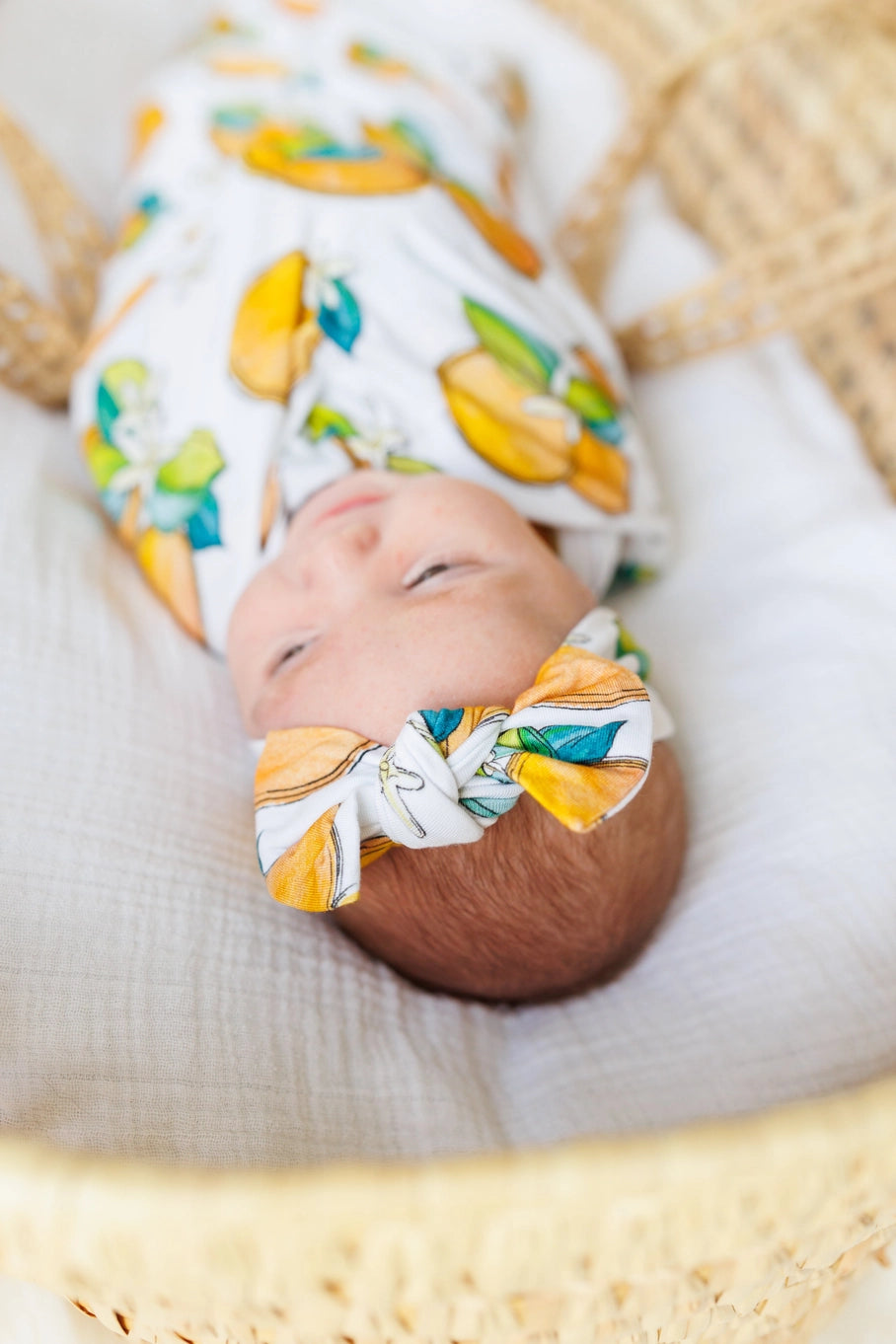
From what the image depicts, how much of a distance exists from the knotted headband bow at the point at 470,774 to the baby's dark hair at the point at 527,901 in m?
0.04

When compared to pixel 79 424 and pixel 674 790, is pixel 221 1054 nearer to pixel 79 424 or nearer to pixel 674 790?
pixel 674 790

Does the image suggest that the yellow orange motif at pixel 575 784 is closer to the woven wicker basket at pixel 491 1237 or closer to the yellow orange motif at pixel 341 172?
the woven wicker basket at pixel 491 1237

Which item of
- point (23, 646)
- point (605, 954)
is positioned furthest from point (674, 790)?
point (23, 646)

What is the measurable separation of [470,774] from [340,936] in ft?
0.65

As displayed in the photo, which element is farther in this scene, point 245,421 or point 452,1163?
point 245,421

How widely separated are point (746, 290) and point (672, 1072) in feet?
2.52

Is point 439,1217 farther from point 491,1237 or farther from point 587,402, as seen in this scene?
point 587,402

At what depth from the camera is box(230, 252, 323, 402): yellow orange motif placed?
0.82m

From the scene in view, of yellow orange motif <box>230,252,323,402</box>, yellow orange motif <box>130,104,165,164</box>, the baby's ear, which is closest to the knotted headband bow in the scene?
the baby's ear

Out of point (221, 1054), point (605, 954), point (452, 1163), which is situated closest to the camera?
point (452, 1163)

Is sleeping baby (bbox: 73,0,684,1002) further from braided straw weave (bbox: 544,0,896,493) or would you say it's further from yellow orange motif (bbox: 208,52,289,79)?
braided straw weave (bbox: 544,0,896,493)

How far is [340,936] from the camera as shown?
654mm

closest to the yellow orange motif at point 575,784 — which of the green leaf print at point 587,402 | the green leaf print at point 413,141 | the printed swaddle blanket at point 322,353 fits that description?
the printed swaddle blanket at point 322,353

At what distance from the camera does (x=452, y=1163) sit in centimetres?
31
